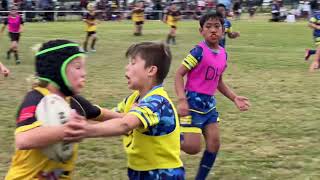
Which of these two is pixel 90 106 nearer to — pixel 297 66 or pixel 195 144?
pixel 195 144

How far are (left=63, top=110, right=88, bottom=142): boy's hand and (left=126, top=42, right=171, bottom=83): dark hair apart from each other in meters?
0.72

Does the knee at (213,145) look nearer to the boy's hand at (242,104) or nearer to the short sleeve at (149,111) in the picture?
the boy's hand at (242,104)

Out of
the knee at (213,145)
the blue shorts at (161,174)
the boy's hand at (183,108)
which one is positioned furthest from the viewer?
the knee at (213,145)

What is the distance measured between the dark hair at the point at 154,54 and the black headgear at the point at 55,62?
466 mm

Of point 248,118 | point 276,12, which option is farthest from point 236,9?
point 248,118

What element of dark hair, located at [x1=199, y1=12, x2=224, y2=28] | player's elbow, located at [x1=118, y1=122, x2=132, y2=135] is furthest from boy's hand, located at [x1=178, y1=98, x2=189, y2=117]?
player's elbow, located at [x1=118, y1=122, x2=132, y2=135]

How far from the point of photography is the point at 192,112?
18.3 ft

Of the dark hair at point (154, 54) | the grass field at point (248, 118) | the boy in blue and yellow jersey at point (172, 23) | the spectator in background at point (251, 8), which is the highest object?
the dark hair at point (154, 54)

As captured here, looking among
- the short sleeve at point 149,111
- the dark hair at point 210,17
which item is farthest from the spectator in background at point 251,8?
the short sleeve at point 149,111

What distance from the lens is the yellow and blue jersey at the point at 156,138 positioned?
124 inches

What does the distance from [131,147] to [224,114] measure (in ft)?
19.3

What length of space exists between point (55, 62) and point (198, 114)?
9.65ft

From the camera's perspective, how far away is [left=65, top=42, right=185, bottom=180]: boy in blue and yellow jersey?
3.13 metres

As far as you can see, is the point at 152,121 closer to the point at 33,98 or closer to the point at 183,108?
the point at 33,98
